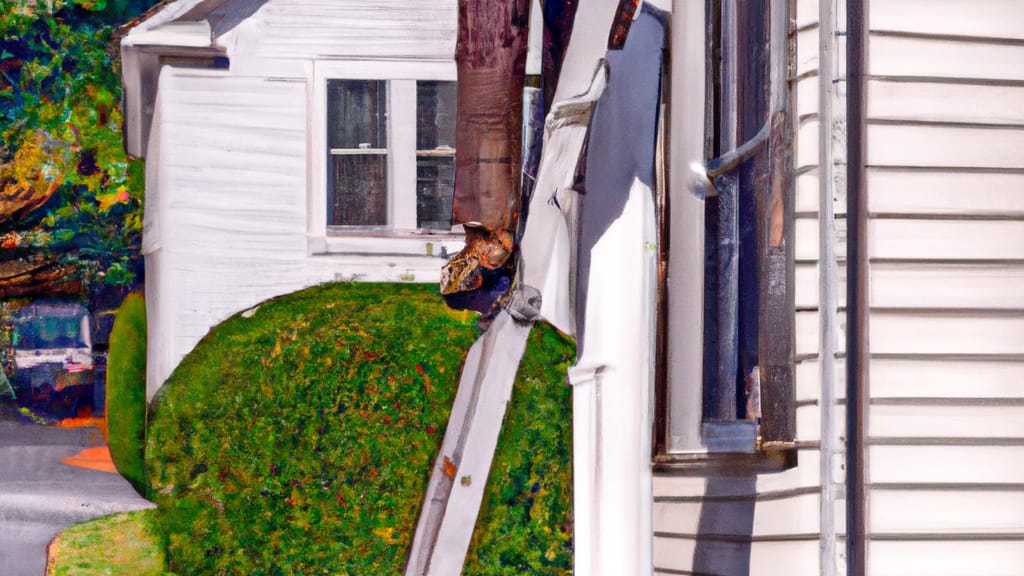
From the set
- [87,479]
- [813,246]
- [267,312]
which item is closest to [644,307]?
[813,246]

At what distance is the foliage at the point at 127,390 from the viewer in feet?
9.35

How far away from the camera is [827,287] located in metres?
2.13

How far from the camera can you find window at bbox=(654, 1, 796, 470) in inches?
90.1

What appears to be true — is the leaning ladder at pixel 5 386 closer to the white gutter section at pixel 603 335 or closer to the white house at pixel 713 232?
the white house at pixel 713 232

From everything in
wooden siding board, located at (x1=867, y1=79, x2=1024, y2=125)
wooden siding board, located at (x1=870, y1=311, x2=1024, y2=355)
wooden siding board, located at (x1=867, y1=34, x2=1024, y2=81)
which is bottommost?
wooden siding board, located at (x1=870, y1=311, x2=1024, y2=355)

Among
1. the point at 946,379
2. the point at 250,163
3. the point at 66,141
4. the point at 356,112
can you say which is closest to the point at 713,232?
the point at 946,379

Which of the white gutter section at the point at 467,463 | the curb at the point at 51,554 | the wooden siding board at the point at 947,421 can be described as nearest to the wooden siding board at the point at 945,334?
the wooden siding board at the point at 947,421

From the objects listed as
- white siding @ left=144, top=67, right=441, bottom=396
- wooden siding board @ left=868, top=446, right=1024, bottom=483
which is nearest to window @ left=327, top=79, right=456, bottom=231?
white siding @ left=144, top=67, right=441, bottom=396

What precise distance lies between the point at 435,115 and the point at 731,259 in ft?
3.84

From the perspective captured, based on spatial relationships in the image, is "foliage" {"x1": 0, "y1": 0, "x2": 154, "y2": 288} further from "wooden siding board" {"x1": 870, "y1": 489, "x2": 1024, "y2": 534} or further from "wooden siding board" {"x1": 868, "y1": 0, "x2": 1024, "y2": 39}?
"wooden siding board" {"x1": 870, "y1": 489, "x2": 1024, "y2": 534}

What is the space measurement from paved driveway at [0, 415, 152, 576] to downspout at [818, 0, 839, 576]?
216 centimetres

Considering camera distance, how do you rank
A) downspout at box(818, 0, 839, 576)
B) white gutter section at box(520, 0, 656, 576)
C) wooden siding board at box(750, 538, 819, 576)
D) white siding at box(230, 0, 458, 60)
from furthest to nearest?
white siding at box(230, 0, 458, 60), white gutter section at box(520, 0, 656, 576), wooden siding board at box(750, 538, 819, 576), downspout at box(818, 0, 839, 576)

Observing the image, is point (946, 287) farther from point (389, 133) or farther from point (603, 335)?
point (389, 133)

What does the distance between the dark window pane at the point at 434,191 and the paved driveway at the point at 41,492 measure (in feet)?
4.44
